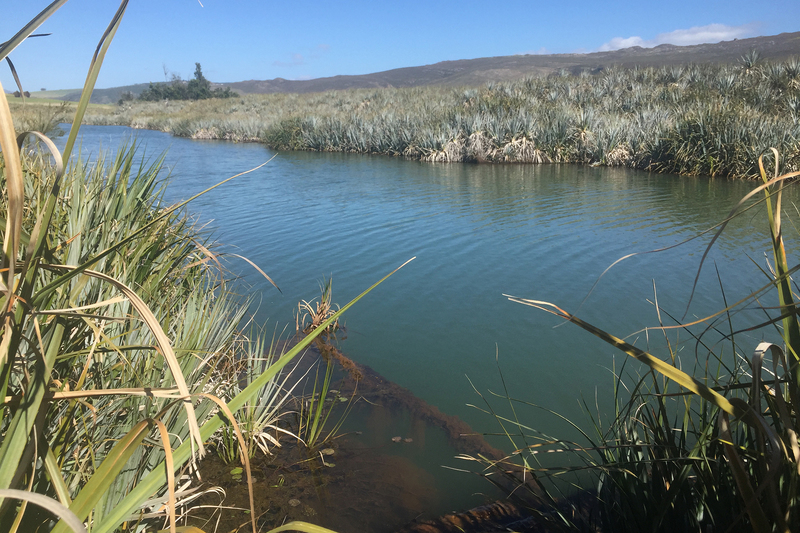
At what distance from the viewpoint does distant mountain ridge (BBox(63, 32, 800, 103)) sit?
201 ft

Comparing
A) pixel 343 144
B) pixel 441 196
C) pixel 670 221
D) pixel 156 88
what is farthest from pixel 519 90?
pixel 156 88

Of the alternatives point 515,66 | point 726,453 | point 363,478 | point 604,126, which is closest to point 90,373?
point 363,478

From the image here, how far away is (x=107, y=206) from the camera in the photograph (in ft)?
10.0

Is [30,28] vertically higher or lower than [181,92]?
lower

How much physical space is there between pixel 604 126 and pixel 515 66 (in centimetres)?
6987

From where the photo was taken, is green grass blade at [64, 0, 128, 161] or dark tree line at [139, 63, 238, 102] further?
dark tree line at [139, 63, 238, 102]

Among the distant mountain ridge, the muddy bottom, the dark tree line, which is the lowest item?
the muddy bottom

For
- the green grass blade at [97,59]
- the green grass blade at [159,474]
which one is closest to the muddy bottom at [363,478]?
the green grass blade at [159,474]

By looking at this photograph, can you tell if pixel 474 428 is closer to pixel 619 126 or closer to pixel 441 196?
pixel 441 196

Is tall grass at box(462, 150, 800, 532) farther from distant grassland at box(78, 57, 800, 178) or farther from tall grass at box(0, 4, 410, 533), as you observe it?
distant grassland at box(78, 57, 800, 178)

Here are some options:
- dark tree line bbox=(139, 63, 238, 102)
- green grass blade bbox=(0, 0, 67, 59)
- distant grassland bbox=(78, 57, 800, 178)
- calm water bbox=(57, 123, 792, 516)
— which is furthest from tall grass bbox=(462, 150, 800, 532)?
dark tree line bbox=(139, 63, 238, 102)

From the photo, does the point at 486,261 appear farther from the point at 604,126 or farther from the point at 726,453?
the point at 604,126

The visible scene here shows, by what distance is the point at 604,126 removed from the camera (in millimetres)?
14453

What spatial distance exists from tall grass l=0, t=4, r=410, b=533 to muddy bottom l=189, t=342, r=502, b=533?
0.94ft
